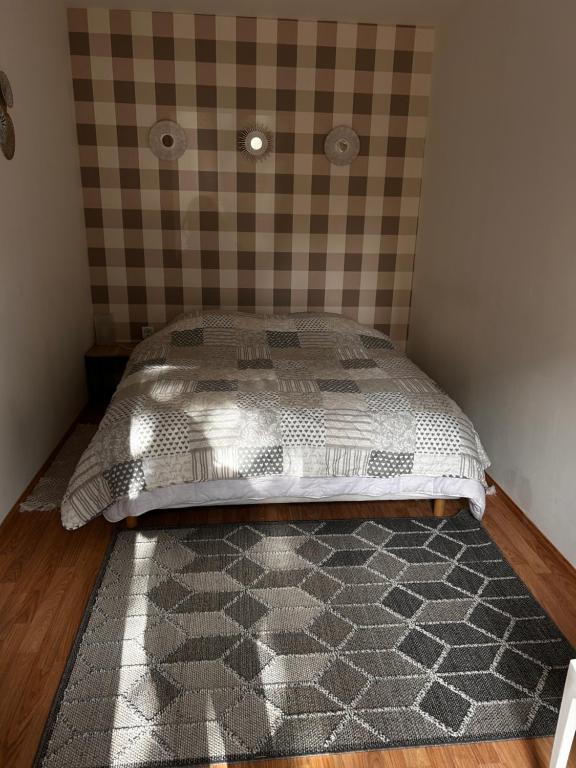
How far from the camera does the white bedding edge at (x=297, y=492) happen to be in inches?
91.0

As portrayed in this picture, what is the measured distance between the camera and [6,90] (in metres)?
2.51

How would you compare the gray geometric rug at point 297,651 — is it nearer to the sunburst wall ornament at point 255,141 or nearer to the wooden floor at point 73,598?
the wooden floor at point 73,598

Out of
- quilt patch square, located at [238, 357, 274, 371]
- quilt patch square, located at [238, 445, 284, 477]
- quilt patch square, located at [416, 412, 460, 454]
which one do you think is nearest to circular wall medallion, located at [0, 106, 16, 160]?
quilt patch square, located at [238, 357, 274, 371]

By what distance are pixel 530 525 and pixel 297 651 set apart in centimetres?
125

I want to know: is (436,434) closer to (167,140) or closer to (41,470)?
(41,470)

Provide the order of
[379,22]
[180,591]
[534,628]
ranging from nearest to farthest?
[534,628], [180,591], [379,22]

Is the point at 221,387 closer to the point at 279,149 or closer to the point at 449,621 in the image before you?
the point at 449,621

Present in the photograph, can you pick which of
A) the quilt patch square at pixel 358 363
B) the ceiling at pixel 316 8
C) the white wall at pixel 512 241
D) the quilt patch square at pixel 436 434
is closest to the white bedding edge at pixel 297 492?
the quilt patch square at pixel 436 434

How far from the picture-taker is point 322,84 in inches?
144

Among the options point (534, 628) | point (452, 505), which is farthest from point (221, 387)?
point (534, 628)

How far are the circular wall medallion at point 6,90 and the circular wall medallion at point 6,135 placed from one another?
0.19ft

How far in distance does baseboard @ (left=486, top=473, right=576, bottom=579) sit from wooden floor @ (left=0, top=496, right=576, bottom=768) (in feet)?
0.04

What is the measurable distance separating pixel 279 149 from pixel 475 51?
49.7 inches

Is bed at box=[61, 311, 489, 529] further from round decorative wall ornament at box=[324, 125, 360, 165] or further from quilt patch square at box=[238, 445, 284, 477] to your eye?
round decorative wall ornament at box=[324, 125, 360, 165]
